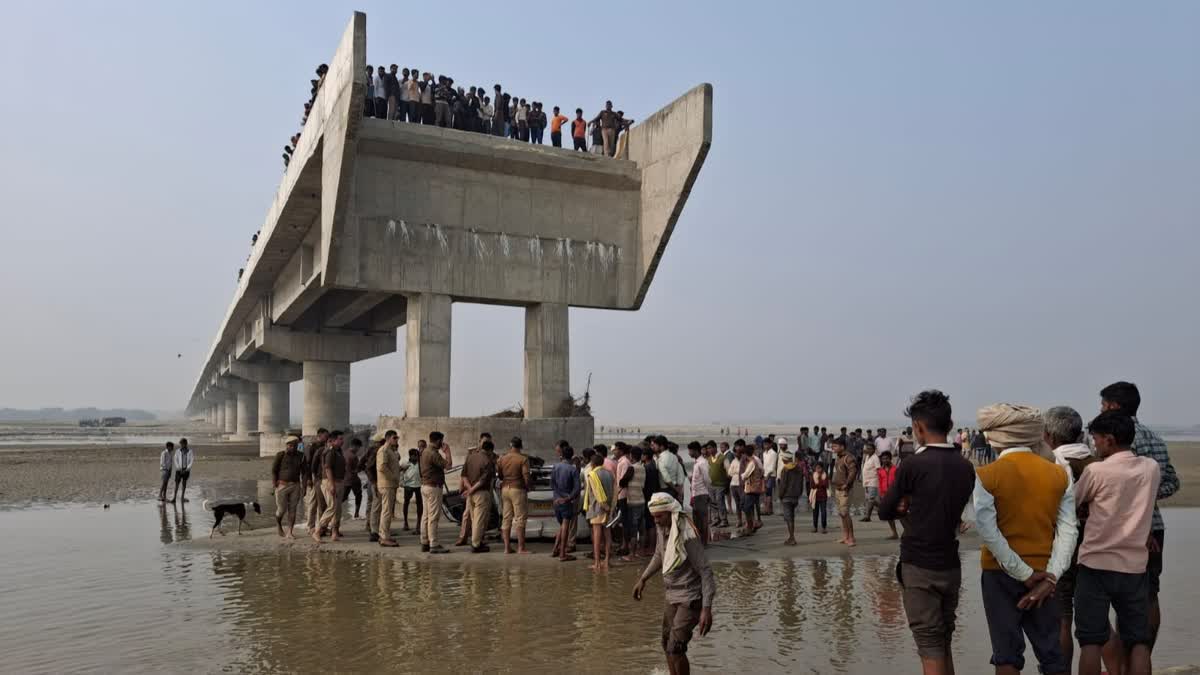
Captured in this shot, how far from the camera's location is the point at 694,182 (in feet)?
68.1

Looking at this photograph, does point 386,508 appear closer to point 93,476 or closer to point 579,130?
point 579,130

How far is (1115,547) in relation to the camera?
4898mm

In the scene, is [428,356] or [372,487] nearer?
[372,487]

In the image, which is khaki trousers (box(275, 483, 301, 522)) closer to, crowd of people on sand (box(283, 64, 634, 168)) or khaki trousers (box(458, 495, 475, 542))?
khaki trousers (box(458, 495, 475, 542))

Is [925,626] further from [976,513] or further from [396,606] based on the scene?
[396,606]

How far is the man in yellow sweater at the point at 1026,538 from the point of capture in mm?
4355

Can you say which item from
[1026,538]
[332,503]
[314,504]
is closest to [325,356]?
[314,504]

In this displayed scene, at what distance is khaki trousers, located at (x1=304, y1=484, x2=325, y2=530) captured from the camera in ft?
43.9

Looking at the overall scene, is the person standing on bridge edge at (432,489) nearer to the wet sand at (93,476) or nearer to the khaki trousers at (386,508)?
the khaki trousers at (386,508)

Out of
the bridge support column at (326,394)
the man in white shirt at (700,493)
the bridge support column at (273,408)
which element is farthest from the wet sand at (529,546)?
the bridge support column at (273,408)

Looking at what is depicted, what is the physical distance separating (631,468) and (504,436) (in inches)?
323

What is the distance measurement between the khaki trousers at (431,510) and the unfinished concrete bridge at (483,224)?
6.85m

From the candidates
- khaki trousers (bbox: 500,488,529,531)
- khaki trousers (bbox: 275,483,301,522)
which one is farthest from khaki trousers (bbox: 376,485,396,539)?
khaki trousers (bbox: 500,488,529,531)

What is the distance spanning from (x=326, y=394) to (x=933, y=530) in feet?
105
